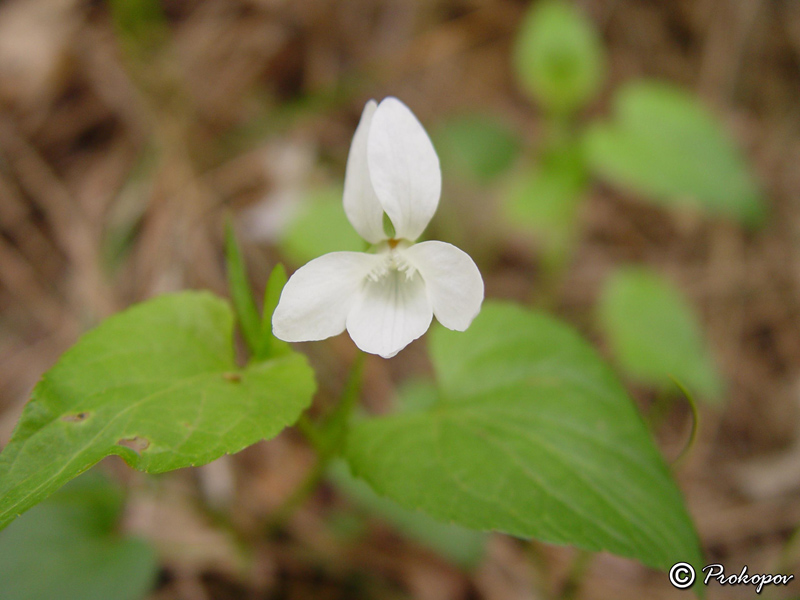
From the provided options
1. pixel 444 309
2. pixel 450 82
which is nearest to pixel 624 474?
pixel 444 309

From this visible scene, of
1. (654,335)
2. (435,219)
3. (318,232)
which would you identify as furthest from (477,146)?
(654,335)

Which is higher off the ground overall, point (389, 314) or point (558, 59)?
point (558, 59)

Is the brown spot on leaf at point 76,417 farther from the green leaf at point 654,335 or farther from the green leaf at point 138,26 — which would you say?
the green leaf at point 138,26

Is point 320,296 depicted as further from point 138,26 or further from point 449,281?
point 138,26

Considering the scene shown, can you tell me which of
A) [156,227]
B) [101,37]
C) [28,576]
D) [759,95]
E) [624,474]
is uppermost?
[759,95]

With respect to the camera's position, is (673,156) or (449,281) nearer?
(449,281)

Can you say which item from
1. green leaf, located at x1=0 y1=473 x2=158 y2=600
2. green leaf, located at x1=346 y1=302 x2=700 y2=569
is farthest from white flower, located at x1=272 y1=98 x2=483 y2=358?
green leaf, located at x1=0 y1=473 x2=158 y2=600

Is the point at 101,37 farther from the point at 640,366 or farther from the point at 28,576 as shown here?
the point at 640,366
